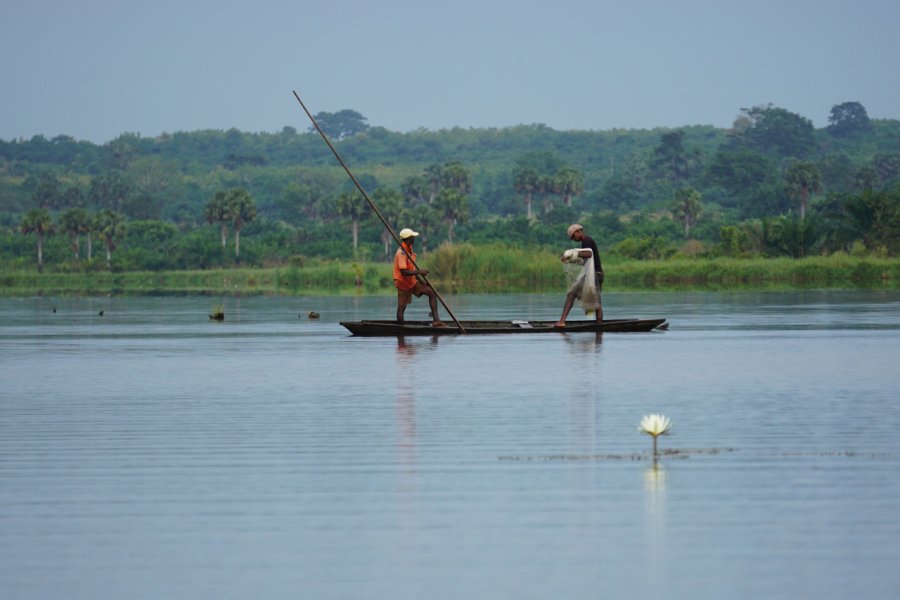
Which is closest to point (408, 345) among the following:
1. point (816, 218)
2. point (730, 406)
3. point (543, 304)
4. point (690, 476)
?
point (730, 406)

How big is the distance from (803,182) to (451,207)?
3248 cm

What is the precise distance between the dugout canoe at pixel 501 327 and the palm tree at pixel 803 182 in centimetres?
10435

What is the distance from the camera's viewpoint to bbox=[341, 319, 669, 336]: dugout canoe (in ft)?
87.9

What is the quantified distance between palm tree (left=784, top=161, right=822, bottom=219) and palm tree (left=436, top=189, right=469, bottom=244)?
30416mm

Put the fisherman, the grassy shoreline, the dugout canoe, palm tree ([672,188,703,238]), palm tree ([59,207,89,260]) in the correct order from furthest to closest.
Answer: palm tree ([672,188,703,238])
palm tree ([59,207,89,260])
the grassy shoreline
the dugout canoe
the fisherman

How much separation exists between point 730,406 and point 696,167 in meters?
155

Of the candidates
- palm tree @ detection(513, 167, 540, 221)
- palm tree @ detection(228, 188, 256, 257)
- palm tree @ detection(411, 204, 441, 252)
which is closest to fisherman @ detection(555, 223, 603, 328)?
palm tree @ detection(411, 204, 441, 252)

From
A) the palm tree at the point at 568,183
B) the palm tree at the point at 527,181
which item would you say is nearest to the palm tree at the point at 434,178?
the palm tree at the point at 527,181

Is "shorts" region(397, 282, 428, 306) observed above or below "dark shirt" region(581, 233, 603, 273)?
below

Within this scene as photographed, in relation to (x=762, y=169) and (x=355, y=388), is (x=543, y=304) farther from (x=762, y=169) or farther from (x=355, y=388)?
(x=762, y=169)

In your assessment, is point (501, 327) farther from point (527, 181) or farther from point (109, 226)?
point (527, 181)

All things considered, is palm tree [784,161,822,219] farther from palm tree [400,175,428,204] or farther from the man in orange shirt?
the man in orange shirt

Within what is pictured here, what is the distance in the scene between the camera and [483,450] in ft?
41.0

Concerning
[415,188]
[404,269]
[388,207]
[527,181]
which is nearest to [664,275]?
[404,269]
